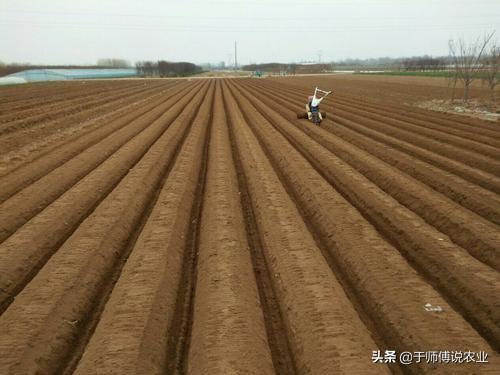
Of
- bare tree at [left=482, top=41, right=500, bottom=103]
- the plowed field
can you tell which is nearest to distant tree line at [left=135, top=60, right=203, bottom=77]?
bare tree at [left=482, top=41, right=500, bottom=103]

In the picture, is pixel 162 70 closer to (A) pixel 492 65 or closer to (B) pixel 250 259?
(A) pixel 492 65

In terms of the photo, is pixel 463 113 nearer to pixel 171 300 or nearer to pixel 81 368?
pixel 171 300

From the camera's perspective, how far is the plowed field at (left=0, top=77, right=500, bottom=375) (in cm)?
406

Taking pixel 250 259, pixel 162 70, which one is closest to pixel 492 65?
pixel 250 259

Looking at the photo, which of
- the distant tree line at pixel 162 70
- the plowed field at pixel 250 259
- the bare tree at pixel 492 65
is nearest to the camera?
the plowed field at pixel 250 259

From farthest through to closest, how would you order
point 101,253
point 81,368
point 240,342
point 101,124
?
point 101,124 → point 101,253 → point 240,342 → point 81,368

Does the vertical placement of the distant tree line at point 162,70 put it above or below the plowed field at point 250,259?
above

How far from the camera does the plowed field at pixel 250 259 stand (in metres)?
4.06

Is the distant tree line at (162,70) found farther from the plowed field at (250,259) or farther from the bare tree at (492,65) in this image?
the plowed field at (250,259)

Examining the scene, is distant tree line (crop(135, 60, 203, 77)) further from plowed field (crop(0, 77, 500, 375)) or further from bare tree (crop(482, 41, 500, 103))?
plowed field (crop(0, 77, 500, 375))

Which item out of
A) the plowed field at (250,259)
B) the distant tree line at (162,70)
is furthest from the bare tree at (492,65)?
the distant tree line at (162,70)

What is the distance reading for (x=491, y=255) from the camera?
588 cm

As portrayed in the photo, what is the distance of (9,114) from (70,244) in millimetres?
20134

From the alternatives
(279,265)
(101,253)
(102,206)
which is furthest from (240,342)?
(102,206)
